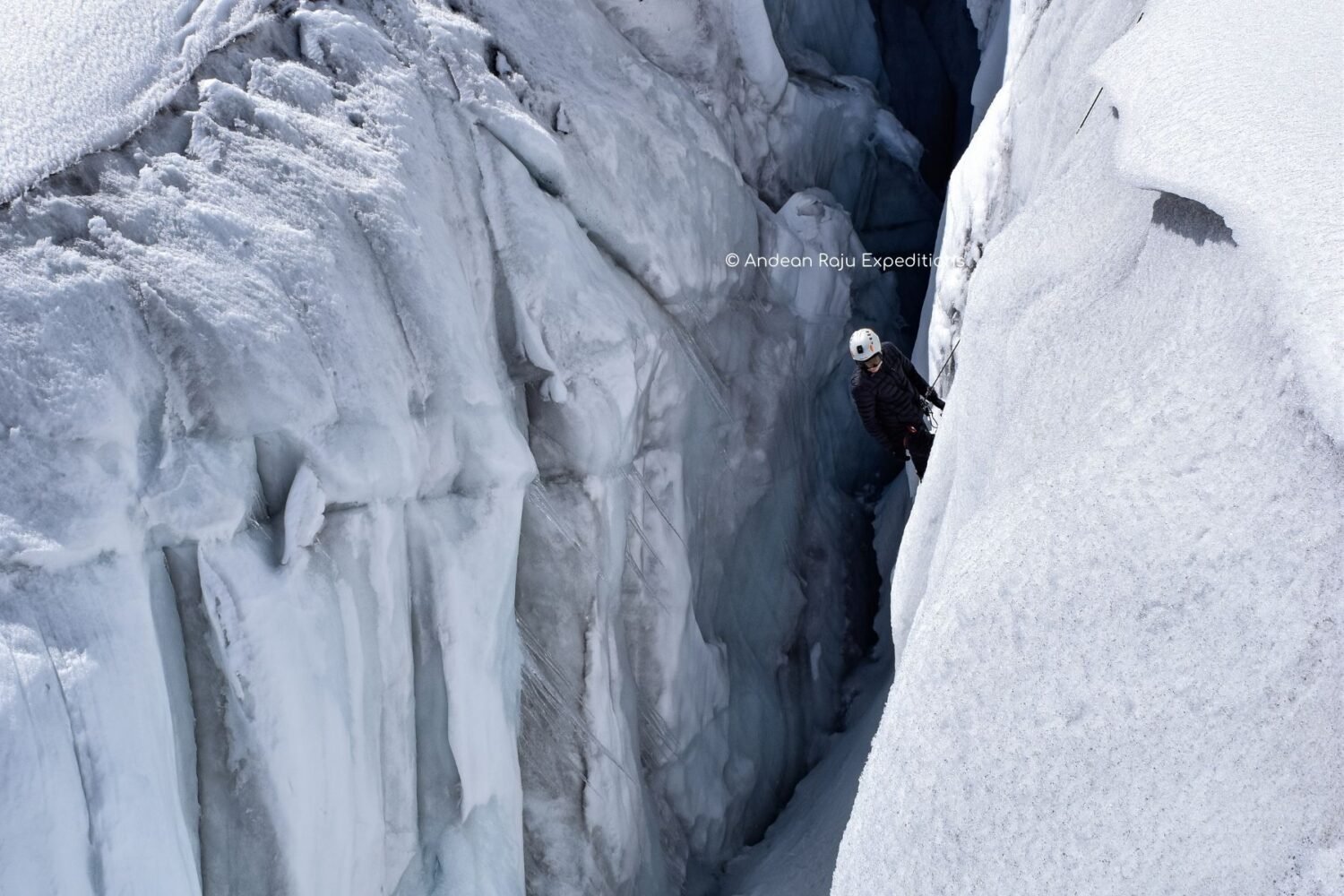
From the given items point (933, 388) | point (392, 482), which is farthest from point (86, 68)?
point (933, 388)

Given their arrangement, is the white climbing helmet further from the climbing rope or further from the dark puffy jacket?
the climbing rope

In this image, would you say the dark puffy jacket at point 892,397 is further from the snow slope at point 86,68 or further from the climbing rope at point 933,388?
the snow slope at point 86,68

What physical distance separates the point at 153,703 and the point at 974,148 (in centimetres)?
383

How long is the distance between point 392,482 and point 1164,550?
5.86 feet

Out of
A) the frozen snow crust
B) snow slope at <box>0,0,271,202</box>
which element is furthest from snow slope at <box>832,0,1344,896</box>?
snow slope at <box>0,0,271,202</box>

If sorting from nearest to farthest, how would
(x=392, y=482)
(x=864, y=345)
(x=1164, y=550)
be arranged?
(x=1164, y=550), (x=392, y=482), (x=864, y=345)

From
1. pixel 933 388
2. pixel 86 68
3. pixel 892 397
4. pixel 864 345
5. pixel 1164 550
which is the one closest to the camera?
pixel 1164 550

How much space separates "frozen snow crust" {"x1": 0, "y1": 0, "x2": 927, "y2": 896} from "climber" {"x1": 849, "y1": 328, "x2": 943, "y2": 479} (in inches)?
23.9

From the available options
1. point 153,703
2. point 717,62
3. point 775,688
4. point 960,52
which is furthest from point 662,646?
point 960,52

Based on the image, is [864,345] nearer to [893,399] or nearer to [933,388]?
[893,399]

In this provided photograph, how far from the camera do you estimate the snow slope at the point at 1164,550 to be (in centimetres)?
154

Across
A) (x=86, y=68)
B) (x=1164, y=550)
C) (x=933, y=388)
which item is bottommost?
(x=933, y=388)

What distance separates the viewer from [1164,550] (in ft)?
5.77

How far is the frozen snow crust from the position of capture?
220cm
